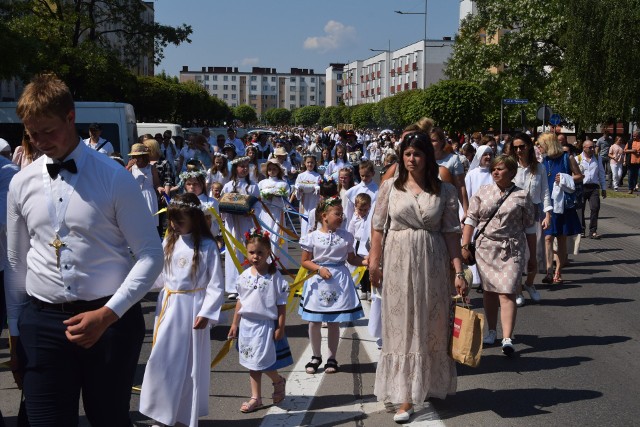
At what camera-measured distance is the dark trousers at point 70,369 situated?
371cm

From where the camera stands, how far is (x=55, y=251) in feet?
12.3

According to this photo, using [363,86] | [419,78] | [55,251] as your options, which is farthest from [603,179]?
[363,86]

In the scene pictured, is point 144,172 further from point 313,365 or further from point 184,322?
point 184,322

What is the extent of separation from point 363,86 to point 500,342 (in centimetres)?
15247

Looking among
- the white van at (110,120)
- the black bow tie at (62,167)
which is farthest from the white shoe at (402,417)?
the white van at (110,120)

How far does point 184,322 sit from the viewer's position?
570 cm

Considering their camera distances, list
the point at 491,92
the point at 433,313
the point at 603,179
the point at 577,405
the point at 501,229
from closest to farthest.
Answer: the point at 433,313 → the point at 577,405 → the point at 501,229 → the point at 603,179 → the point at 491,92

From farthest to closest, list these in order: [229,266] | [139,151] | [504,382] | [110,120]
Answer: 1. [110,120]
2. [139,151]
3. [229,266]
4. [504,382]

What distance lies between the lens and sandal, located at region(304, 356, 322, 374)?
287 inches

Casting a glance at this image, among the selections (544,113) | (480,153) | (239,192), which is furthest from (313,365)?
(544,113)

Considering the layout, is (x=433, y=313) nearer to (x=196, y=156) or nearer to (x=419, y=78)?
(x=196, y=156)

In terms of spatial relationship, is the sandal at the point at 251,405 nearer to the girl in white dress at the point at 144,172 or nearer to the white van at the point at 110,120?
the girl in white dress at the point at 144,172

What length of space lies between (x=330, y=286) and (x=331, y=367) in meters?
0.64

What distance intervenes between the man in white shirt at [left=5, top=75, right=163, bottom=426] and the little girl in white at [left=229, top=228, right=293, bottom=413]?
247cm
